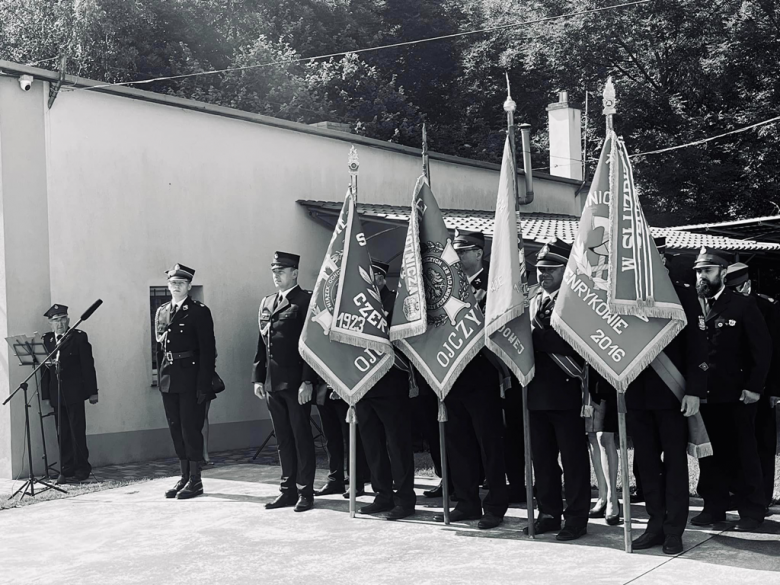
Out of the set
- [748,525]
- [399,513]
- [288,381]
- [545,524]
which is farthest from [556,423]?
[288,381]

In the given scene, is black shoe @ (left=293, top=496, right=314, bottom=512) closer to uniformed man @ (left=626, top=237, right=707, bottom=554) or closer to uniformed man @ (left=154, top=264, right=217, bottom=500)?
uniformed man @ (left=154, top=264, right=217, bottom=500)

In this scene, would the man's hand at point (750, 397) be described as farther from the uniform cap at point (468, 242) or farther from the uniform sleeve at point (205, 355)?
the uniform sleeve at point (205, 355)

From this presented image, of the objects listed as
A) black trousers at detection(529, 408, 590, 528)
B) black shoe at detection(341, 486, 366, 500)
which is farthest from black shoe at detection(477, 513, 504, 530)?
black shoe at detection(341, 486, 366, 500)

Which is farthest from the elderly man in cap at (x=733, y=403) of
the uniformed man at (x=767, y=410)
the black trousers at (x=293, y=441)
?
the black trousers at (x=293, y=441)

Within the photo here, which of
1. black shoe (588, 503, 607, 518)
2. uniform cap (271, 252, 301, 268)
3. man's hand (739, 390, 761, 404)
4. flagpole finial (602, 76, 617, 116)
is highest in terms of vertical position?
flagpole finial (602, 76, 617, 116)

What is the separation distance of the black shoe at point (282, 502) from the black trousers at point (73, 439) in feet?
11.1

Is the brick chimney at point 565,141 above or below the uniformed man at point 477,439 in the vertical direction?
above

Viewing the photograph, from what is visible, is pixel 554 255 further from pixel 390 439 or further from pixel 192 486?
pixel 192 486

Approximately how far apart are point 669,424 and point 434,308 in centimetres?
193

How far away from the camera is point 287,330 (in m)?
7.96

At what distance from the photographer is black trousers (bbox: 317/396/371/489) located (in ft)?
28.5

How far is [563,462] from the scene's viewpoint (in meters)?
6.65

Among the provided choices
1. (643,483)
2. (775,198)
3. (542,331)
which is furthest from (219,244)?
(775,198)

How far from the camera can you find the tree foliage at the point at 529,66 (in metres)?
27.0
